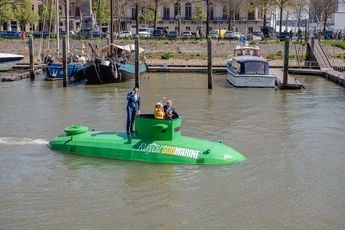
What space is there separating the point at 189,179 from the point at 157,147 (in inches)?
85.4

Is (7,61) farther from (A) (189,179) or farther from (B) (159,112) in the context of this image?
(A) (189,179)

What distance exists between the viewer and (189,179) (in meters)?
19.1

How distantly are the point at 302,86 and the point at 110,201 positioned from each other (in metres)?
29.2

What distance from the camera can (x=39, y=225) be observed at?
15.5 meters

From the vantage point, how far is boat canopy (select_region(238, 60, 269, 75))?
4456 centimetres

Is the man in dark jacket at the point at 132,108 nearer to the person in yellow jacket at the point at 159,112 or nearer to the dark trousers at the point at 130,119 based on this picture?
the dark trousers at the point at 130,119

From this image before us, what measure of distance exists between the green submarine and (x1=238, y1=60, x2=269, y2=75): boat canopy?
930 inches

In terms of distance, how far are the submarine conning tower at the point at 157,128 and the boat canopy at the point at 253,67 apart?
2416 centimetres

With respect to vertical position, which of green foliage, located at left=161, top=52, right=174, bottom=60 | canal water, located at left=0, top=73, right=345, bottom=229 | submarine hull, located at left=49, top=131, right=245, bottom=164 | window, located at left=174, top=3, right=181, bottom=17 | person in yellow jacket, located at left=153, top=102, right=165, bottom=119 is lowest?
canal water, located at left=0, top=73, right=345, bottom=229

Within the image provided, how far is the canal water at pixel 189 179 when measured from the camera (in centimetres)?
1595

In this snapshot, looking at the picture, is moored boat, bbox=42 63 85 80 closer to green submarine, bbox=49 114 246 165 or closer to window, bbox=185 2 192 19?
green submarine, bbox=49 114 246 165

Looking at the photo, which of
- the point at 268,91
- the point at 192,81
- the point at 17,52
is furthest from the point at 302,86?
the point at 17,52

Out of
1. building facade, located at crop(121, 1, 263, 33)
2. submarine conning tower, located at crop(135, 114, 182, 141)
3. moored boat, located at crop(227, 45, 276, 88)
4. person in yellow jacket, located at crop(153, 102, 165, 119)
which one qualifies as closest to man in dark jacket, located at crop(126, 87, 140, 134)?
submarine conning tower, located at crop(135, 114, 182, 141)

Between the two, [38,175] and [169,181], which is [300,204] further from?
[38,175]
